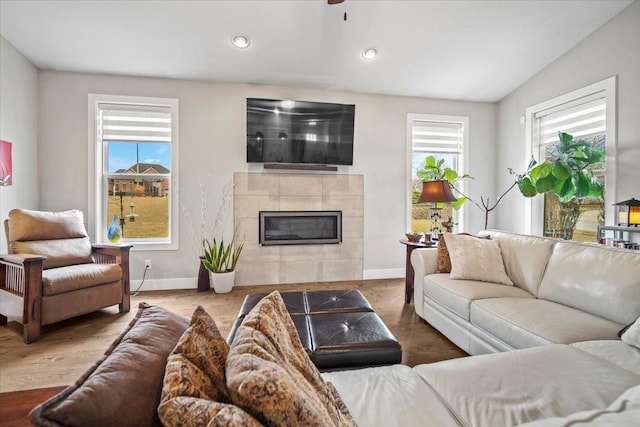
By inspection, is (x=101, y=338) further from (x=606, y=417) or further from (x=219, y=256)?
(x=606, y=417)

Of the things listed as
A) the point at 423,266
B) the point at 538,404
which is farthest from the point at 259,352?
the point at 423,266

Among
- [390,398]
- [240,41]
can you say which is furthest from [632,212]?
[240,41]

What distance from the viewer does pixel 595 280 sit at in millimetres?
1746

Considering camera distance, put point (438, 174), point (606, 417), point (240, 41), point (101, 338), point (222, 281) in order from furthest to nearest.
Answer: point (438, 174), point (222, 281), point (240, 41), point (101, 338), point (606, 417)

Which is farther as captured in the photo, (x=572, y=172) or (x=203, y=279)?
(x=203, y=279)

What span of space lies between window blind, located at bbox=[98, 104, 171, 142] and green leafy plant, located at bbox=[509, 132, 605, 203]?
4.40 metres

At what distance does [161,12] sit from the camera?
103 inches

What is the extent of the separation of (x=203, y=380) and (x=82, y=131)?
3993mm

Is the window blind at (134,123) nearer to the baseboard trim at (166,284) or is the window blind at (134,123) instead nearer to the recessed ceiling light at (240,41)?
the recessed ceiling light at (240,41)

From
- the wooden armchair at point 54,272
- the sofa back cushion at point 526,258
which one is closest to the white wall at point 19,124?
the wooden armchair at point 54,272

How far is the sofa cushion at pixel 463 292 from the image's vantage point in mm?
2076

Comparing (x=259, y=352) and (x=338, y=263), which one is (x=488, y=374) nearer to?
(x=259, y=352)

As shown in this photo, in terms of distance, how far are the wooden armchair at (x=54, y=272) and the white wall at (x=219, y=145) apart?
2.15 feet

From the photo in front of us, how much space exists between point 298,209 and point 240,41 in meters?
2.02
